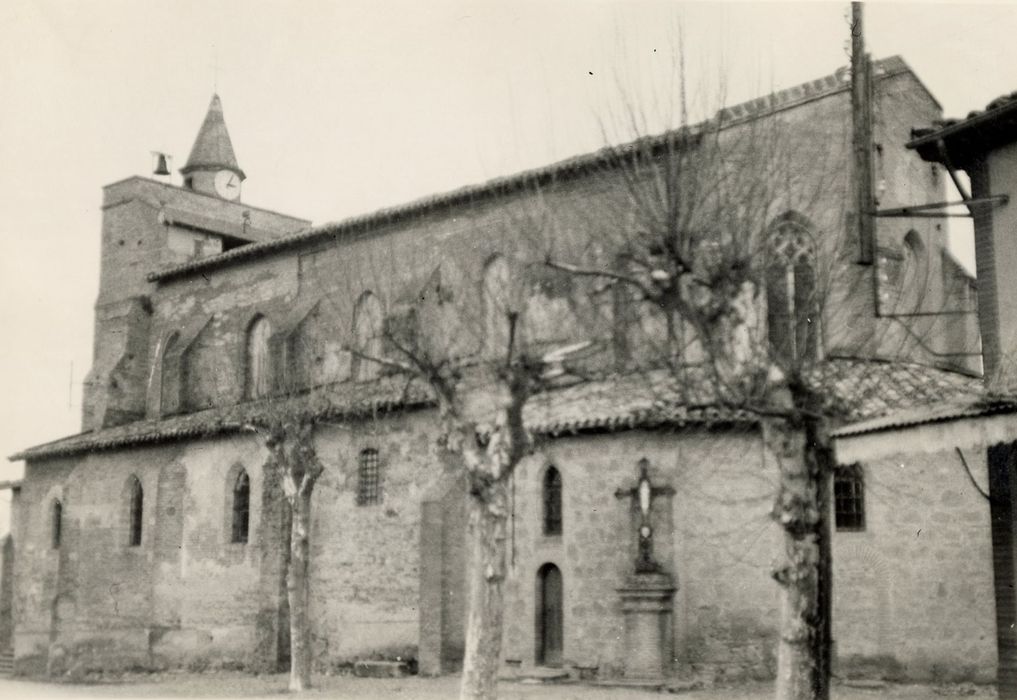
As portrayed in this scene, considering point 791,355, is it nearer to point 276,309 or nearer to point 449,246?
point 449,246

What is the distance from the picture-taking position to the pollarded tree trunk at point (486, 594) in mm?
16438

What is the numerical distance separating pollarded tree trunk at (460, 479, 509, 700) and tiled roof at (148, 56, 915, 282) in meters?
5.21

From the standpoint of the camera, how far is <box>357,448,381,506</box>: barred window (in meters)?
26.5

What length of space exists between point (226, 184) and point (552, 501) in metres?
25.5

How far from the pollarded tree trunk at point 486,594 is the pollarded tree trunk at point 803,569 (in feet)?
14.8

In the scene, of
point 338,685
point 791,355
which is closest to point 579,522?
point 338,685

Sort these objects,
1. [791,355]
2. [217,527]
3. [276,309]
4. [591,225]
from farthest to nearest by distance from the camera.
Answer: [276,309]
[217,527]
[591,225]
[791,355]

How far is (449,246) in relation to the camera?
91.8 ft

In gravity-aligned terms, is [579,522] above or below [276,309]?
below

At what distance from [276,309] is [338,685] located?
11.9 m

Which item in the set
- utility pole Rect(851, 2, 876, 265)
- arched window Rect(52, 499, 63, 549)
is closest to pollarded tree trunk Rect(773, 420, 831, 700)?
utility pole Rect(851, 2, 876, 265)

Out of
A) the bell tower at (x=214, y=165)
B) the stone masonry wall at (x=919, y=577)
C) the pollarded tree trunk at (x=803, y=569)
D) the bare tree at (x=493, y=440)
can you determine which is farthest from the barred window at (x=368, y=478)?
the bell tower at (x=214, y=165)

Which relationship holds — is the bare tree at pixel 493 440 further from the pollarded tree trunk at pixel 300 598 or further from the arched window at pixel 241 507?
the arched window at pixel 241 507

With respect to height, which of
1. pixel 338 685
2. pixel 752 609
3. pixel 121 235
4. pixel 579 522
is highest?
pixel 121 235
